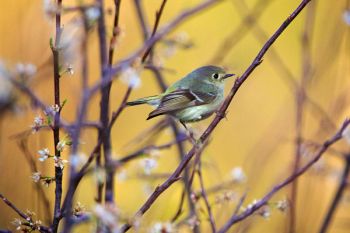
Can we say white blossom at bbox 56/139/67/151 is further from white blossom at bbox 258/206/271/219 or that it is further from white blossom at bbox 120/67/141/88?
white blossom at bbox 258/206/271/219

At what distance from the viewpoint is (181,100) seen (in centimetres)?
218

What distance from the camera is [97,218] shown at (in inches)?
34.6

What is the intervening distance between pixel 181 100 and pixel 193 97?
76 mm

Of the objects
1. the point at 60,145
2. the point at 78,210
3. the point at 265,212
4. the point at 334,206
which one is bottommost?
the point at 334,206

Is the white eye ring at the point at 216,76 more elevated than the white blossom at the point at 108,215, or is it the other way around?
the white eye ring at the point at 216,76

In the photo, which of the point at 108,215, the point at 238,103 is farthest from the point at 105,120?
the point at 238,103

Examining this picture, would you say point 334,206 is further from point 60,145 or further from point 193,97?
point 60,145

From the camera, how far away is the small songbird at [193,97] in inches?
82.4

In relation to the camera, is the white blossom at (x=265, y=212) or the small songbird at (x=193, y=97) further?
the small songbird at (x=193, y=97)

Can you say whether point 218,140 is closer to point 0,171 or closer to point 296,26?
point 296,26

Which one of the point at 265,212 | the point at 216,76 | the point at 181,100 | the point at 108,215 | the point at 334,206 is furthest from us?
the point at 216,76

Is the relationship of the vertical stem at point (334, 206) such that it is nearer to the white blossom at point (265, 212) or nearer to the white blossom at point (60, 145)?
the white blossom at point (265, 212)

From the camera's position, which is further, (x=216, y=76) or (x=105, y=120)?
(x=216, y=76)

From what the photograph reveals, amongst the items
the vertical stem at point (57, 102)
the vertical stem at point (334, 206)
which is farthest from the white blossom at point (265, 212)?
the vertical stem at point (57, 102)
